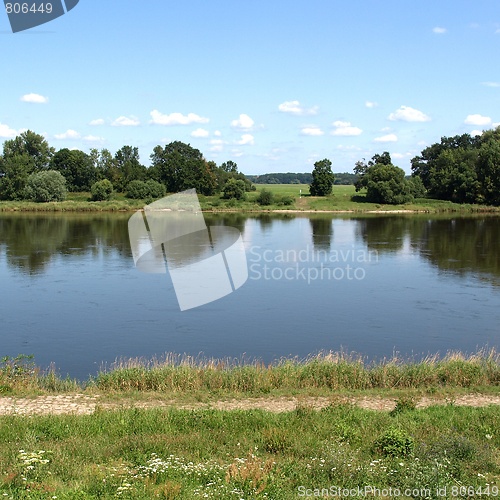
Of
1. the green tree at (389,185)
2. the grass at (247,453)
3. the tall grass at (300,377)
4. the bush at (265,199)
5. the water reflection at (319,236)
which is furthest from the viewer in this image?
the bush at (265,199)

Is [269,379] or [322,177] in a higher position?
[322,177]

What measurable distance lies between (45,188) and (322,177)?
37435 millimetres

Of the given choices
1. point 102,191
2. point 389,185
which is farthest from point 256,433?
point 389,185

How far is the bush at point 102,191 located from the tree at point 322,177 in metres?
28.8

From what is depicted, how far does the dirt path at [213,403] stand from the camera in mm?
10602

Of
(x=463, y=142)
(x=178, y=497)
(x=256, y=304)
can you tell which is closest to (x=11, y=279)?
(x=256, y=304)

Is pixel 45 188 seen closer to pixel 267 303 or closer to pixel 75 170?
pixel 75 170

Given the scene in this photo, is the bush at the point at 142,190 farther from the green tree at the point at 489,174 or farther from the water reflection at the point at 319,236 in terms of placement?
the green tree at the point at 489,174

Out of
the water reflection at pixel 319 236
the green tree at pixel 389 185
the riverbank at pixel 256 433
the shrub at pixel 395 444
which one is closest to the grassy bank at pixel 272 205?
the green tree at pixel 389 185

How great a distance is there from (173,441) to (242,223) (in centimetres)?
5248

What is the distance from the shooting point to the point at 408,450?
796 centimetres

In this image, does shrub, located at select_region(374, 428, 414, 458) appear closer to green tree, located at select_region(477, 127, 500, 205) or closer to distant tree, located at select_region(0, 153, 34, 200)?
green tree, located at select_region(477, 127, 500, 205)

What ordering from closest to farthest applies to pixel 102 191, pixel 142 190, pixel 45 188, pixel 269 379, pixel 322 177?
pixel 269 379, pixel 45 188, pixel 102 191, pixel 142 190, pixel 322 177

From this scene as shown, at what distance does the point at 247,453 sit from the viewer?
8.06 metres
